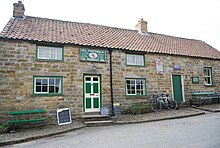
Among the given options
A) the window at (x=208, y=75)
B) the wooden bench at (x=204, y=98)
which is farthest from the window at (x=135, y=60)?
the window at (x=208, y=75)

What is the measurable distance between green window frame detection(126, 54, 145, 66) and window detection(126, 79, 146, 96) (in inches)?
47.9

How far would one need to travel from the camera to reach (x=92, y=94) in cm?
1159

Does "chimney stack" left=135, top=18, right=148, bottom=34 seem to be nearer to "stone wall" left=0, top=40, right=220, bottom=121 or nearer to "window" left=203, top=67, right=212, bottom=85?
"stone wall" left=0, top=40, right=220, bottom=121

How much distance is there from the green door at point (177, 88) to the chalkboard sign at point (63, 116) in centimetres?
A: 829

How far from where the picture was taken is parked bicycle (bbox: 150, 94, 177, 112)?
1290 centimetres

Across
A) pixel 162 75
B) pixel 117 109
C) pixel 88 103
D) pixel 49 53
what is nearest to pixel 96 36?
pixel 49 53

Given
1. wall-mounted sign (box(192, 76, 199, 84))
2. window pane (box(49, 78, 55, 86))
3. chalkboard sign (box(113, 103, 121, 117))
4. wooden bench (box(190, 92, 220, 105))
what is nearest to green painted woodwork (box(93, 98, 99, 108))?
chalkboard sign (box(113, 103, 121, 117))

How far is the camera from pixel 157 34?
18312 mm

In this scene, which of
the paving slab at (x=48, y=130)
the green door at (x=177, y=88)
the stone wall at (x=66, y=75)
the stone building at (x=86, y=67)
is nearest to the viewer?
the paving slab at (x=48, y=130)

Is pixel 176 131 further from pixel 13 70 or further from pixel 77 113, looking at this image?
pixel 13 70

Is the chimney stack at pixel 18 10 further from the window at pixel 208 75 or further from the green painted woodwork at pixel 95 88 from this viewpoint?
the window at pixel 208 75

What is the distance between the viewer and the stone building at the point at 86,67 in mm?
10055

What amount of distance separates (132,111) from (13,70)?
747cm

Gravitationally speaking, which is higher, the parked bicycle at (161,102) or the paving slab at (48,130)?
the parked bicycle at (161,102)
